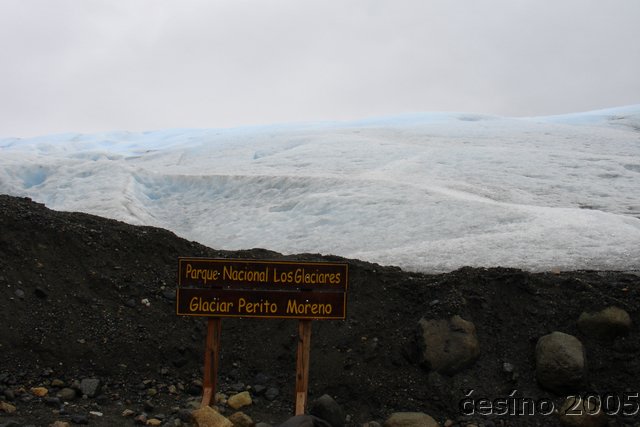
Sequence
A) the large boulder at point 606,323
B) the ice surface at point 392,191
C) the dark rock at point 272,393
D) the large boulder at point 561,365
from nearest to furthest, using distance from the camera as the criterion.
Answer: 1. the large boulder at point 561,365
2. the dark rock at point 272,393
3. the large boulder at point 606,323
4. the ice surface at point 392,191

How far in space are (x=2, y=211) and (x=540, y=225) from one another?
947cm

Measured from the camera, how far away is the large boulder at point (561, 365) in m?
6.14

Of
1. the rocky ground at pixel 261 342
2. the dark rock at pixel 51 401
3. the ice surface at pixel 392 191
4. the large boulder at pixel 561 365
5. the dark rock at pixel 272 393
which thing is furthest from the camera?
the ice surface at pixel 392 191

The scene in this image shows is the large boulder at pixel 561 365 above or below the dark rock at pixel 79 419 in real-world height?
above

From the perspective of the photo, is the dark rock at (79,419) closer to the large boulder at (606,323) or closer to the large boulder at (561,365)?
the large boulder at (561,365)

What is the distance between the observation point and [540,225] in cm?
1239

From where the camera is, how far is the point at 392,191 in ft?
52.4

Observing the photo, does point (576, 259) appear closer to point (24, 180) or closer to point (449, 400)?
point (449, 400)

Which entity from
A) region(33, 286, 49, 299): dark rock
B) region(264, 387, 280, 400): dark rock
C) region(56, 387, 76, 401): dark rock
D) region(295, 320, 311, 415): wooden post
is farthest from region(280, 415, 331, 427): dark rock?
region(33, 286, 49, 299): dark rock

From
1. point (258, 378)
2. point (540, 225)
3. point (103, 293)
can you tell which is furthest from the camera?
point (540, 225)

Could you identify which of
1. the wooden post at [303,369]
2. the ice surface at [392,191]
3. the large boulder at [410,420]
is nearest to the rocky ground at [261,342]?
the large boulder at [410,420]

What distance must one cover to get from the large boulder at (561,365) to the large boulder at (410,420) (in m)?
1.26

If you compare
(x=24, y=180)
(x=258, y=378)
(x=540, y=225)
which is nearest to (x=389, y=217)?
(x=540, y=225)

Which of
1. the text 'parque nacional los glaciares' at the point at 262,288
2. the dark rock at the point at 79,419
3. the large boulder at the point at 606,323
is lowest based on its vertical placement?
the dark rock at the point at 79,419
